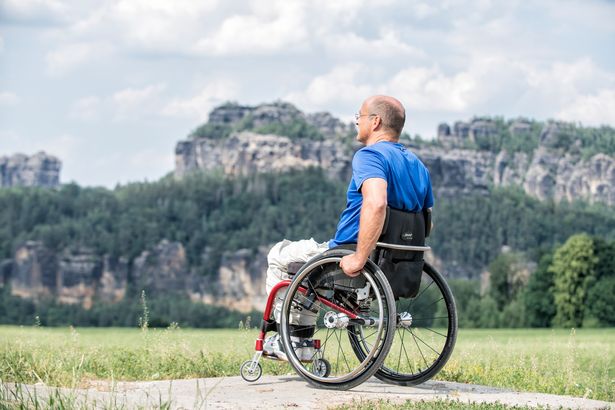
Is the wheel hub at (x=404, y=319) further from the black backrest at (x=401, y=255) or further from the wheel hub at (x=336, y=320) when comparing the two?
the wheel hub at (x=336, y=320)

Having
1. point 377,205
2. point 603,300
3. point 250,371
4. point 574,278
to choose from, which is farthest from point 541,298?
point 377,205

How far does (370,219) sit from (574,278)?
78.0 m

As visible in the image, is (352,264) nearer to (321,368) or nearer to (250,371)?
(321,368)

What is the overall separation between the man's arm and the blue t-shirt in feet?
0.44

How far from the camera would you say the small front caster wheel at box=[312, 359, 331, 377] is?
8.07 m

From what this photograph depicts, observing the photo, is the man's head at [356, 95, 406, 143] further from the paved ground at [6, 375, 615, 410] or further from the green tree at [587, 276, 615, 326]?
the green tree at [587, 276, 615, 326]

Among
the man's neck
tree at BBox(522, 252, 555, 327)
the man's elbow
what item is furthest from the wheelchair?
tree at BBox(522, 252, 555, 327)

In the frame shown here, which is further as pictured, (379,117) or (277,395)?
(379,117)

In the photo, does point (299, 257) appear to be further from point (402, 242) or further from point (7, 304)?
point (7, 304)

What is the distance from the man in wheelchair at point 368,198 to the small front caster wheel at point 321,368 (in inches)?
6.1

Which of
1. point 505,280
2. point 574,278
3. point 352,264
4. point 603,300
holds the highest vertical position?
point 352,264

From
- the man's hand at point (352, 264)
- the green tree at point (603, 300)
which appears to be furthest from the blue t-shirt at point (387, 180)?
the green tree at point (603, 300)

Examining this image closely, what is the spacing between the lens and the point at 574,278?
83.0 meters

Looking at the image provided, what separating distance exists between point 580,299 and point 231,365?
75998mm
